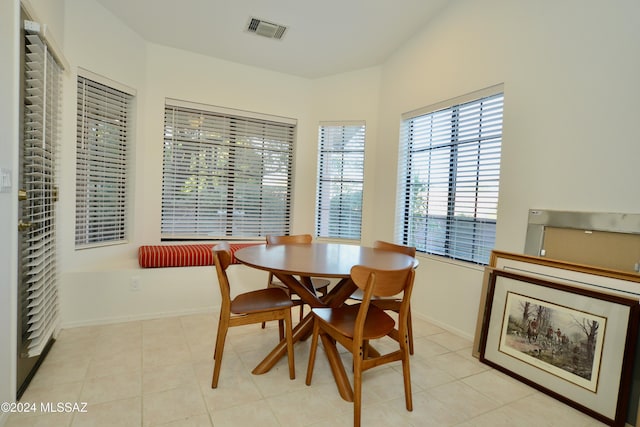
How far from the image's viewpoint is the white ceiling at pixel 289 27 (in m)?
2.96

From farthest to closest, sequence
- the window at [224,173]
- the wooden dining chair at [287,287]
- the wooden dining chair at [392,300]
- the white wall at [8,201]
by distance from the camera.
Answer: the window at [224,173]
the wooden dining chair at [287,287]
the wooden dining chair at [392,300]
the white wall at [8,201]

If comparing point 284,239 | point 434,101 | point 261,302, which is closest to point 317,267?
point 261,302

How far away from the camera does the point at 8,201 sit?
1.65 metres

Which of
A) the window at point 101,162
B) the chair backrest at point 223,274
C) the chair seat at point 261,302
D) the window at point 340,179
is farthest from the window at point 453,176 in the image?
the window at point 101,162

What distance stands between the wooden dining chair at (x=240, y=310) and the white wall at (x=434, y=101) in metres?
1.43

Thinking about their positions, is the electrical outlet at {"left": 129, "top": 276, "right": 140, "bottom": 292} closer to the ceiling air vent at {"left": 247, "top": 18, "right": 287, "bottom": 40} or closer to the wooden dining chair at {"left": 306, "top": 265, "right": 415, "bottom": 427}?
the wooden dining chair at {"left": 306, "top": 265, "right": 415, "bottom": 427}

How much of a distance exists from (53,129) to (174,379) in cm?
203

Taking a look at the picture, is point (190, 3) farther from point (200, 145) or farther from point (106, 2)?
point (200, 145)

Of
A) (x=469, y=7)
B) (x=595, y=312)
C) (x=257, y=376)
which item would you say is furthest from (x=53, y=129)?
(x=595, y=312)

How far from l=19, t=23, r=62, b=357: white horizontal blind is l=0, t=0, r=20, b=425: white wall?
199 millimetres

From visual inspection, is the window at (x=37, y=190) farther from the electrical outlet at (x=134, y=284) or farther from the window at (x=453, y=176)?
the window at (x=453, y=176)

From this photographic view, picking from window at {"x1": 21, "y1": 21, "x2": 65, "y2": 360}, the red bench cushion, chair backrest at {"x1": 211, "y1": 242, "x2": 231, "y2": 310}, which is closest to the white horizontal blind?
window at {"x1": 21, "y1": 21, "x2": 65, "y2": 360}

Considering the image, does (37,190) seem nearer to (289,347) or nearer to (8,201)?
(8,201)

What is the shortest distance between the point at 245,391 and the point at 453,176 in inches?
101
